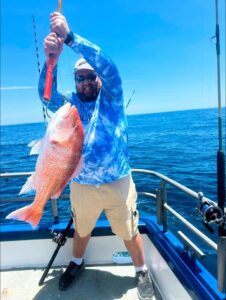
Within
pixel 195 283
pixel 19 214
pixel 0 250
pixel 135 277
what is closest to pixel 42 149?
pixel 19 214

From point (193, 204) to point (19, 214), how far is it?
690 centimetres

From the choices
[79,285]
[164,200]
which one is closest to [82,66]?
[164,200]

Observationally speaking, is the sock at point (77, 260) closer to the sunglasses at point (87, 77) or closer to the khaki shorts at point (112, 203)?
the khaki shorts at point (112, 203)

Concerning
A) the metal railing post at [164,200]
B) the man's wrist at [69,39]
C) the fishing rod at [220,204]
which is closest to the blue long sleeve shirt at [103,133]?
the man's wrist at [69,39]

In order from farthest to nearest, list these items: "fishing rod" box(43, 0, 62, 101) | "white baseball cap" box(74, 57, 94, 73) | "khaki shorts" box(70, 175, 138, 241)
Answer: "khaki shorts" box(70, 175, 138, 241)
"white baseball cap" box(74, 57, 94, 73)
"fishing rod" box(43, 0, 62, 101)

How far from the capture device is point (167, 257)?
3299 mm

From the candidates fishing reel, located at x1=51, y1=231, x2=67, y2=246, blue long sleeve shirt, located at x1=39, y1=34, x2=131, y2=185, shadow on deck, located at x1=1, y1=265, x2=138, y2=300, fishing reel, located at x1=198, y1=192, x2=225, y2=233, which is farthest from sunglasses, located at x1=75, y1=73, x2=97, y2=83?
shadow on deck, located at x1=1, y1=265, x2=138, y2=300

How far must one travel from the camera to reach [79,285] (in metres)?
3.53

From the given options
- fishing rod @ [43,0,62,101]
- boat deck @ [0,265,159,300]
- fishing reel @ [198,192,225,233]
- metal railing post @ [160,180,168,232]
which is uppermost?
fishing rod @ [43,0,62,101]

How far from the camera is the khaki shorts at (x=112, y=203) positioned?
10.2ft

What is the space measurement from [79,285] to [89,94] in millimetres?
2055

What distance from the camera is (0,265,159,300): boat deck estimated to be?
11.0 ft

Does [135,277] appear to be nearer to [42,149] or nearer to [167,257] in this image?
[167,257]

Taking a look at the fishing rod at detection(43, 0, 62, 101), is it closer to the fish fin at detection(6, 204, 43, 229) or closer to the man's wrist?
the man's wrist
